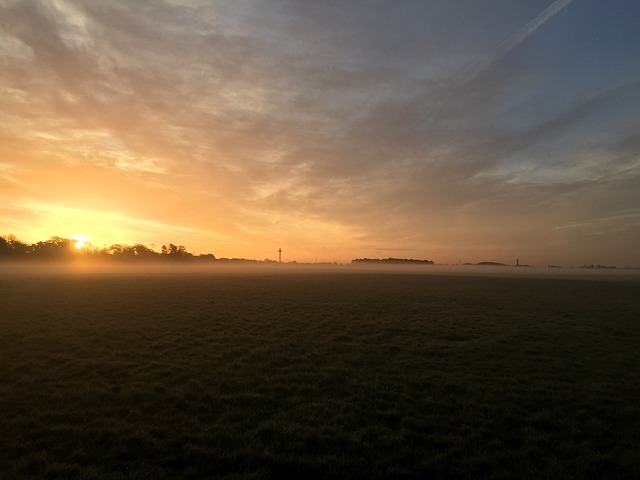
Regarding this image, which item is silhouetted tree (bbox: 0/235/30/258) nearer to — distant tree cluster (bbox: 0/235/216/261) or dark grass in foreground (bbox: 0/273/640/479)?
distant tree cluster (bbox: 0/235/216/261)

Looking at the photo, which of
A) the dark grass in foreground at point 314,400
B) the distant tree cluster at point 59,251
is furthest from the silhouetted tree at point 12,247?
the dark grass in foreground at point 314,400

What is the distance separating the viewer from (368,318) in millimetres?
27703

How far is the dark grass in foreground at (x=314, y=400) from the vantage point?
311 inches

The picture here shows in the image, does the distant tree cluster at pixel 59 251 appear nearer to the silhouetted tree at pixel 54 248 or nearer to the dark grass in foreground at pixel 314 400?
the silhouetted tree at pixel 54 248

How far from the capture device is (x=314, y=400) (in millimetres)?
11609

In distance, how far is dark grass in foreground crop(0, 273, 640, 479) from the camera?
7.91m

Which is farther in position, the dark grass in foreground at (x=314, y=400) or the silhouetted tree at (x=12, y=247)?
the silhouetted tree at (x=12, y=247)

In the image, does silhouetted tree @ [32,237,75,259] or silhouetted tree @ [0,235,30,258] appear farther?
silhouetted tree @ [32,237,75,259]

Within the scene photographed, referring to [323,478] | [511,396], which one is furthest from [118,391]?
[511,396]

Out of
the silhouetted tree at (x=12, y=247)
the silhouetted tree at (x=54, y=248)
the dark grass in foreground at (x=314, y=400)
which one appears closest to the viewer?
the dark grass in foreground at (x=314, y=400)

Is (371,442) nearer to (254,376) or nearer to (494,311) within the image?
(254,376)

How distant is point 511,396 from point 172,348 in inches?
615

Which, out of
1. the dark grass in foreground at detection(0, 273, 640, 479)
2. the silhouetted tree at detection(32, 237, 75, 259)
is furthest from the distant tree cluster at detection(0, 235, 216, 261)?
the dark grass in foreground at detection(0, 273, 640, 479)

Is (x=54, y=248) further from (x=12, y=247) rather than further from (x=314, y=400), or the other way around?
(x=314, y=400)
